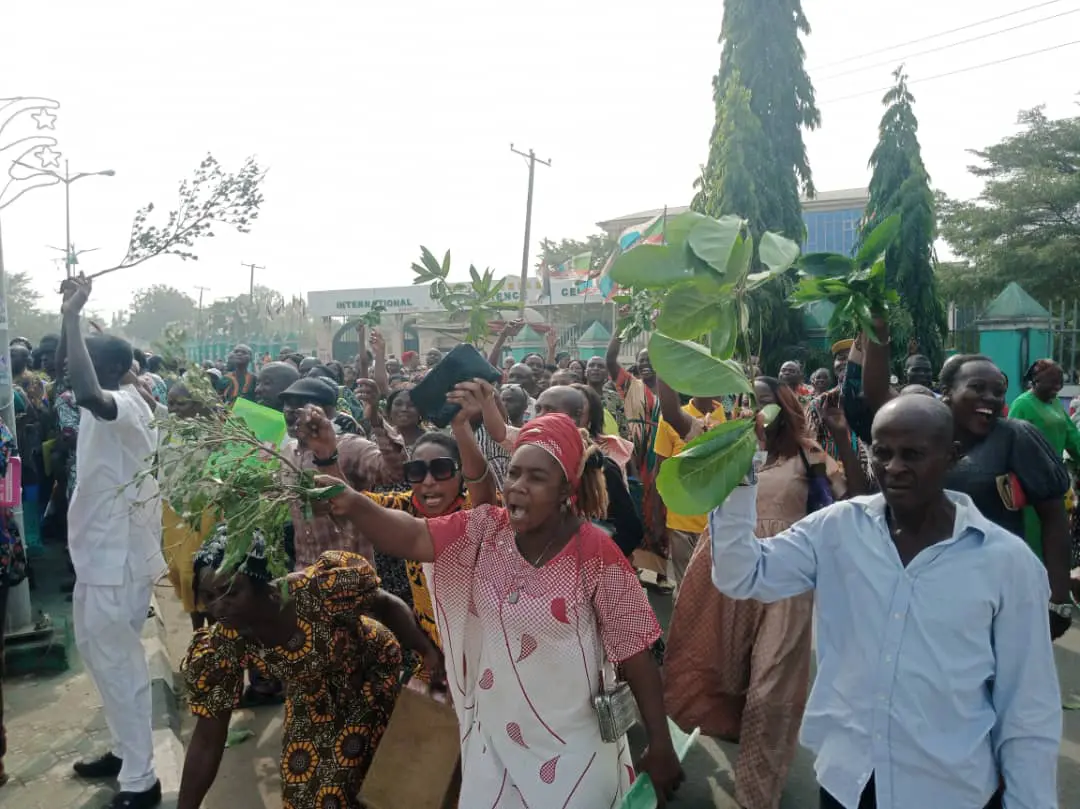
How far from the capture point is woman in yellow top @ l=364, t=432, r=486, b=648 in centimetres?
324

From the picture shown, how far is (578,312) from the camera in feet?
117

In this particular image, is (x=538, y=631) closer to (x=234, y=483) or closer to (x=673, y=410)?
(x=234, y=483)

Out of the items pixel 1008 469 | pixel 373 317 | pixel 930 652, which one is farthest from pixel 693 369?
pixel 373 317

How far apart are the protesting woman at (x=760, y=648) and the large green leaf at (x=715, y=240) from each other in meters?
1.90

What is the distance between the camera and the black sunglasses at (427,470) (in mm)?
3230

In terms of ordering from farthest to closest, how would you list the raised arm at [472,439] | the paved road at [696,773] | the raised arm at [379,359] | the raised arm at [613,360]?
the raised arm at [613,360], the raised arm at [379,359], the paved road at [696,773], the raised arm at [472,439]

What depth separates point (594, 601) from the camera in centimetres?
236

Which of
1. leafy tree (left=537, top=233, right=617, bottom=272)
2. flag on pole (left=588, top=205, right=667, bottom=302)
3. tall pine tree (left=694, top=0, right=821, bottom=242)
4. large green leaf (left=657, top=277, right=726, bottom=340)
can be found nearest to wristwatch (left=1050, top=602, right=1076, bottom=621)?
flag on pole (left=588, top=205, right=667, bottom=302)

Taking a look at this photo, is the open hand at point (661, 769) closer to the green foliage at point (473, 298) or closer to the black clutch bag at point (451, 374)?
the black clutch bag at point (451, 374)

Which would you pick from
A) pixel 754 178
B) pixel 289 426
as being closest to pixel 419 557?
pixel 289 426

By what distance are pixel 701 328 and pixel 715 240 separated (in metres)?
0.19

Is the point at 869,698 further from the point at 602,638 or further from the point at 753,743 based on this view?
the point at 753,743

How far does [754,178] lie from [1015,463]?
1639cm

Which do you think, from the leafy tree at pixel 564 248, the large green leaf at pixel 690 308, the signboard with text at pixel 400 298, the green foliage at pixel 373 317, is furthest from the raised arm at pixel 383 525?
the leafy tree at pixel 564 248
